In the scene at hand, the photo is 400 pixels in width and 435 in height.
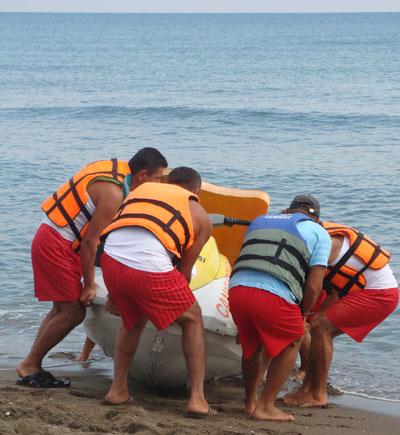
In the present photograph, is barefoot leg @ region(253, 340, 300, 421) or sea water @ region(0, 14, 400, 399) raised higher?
barefoot leg @ region(253, 340, 300, 421)

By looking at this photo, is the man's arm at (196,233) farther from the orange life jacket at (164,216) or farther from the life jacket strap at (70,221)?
the life jacket strap at (70,221)

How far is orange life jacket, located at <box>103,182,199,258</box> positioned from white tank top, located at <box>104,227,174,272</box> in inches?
1.5

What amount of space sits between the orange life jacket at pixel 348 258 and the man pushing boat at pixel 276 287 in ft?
1.84

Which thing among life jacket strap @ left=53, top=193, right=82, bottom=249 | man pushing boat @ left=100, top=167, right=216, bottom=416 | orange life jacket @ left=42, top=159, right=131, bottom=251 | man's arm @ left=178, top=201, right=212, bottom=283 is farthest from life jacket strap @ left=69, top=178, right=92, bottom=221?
man's arm @ left=178, top=201, right=212, bottom=283

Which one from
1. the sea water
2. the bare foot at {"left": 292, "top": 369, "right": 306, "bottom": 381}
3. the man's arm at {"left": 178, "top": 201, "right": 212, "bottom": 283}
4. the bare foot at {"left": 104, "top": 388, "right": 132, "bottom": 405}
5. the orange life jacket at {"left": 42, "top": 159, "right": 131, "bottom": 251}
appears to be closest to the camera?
the man's arm at {"left": 178, "top": 201, "right": 212, "bottom": 283}

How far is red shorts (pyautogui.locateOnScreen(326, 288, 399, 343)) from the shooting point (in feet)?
22.7

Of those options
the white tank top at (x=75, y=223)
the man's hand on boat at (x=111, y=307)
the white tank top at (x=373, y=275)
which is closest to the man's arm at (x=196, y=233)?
the man's hand on boat at (x=111, y=307)

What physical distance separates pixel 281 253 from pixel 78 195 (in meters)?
1.45

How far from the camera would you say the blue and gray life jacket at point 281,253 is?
6105 millimetres

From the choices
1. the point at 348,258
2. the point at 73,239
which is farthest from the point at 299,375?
the point at 73,239

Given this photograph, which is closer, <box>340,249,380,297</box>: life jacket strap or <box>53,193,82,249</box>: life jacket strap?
<box>53,193,82,249</box>: life jacket strap

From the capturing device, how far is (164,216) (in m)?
5.96

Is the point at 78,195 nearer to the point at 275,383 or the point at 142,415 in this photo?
the point at 142,415

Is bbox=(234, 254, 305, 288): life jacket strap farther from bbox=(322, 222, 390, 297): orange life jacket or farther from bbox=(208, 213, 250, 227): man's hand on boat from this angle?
bbox=(208, 213, 250, 227): man's hand on boat
